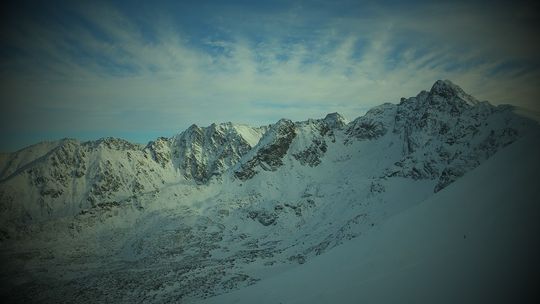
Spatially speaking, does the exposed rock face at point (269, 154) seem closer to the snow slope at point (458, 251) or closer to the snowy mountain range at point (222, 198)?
the snowy mountain range at point (222, 198)

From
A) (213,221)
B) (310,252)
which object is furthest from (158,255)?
(310,252)

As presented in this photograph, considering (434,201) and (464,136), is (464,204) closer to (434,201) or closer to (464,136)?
(434,201)

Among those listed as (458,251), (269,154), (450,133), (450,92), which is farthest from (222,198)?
(458,251)

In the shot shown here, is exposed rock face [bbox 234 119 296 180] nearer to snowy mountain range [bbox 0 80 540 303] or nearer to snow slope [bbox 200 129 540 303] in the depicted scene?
snowy mountain range [bbox 0 80 540 303]

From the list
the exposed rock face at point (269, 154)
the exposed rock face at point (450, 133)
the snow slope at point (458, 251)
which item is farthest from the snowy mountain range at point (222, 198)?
the snow slope at point (458, 251)

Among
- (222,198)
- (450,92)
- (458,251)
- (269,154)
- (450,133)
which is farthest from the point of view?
(269,154)

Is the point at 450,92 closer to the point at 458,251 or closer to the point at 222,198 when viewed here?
the point at 222,198
